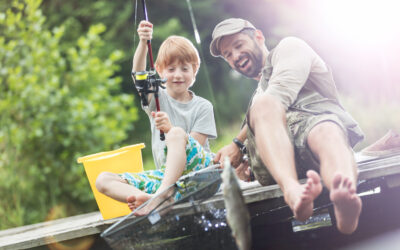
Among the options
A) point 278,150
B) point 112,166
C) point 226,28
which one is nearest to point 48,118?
point 112,166

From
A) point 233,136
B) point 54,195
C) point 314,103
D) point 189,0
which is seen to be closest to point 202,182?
point 233,136

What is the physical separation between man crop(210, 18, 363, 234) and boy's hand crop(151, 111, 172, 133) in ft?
0.66

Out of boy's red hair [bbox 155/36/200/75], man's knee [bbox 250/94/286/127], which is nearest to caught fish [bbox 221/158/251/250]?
man's knee [bbox 250/94/286/127]

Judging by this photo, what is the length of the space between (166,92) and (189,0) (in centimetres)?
40

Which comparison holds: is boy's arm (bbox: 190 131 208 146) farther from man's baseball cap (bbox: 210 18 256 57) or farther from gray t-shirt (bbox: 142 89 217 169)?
man's baseball cap (bbox: 210 18 256 57)

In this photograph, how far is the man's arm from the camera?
1747 millimetres

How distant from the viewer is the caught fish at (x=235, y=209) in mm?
1356

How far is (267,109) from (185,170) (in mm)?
410

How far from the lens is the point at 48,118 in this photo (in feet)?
12.7

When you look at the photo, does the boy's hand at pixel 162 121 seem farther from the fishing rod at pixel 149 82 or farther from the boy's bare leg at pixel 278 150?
the boy's bare leg at pixel 278 150

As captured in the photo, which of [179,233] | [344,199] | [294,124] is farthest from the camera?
[294,124]

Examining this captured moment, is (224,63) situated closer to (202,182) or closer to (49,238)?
(202,182)

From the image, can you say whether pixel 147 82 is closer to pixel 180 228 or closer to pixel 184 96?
pixel 184 96

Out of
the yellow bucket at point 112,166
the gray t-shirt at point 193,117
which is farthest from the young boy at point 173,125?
the yellow bucket at point 112,166
